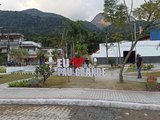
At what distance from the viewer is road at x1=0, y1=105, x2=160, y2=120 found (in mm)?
11805

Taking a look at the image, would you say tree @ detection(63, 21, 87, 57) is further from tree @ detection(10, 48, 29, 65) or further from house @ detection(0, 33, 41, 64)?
house @ detection(0, 33, 41, 64)

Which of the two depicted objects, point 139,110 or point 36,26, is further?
point 36,26

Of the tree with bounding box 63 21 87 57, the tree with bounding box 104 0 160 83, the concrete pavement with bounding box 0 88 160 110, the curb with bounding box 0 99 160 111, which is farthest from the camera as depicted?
the tree with bounding box 63 21 87 57

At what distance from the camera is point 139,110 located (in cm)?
1357

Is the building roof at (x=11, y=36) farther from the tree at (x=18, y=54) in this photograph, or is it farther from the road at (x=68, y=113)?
the road at (x=68, y=113)

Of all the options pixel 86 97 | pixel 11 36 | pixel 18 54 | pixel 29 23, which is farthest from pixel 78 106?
pixel 29 23

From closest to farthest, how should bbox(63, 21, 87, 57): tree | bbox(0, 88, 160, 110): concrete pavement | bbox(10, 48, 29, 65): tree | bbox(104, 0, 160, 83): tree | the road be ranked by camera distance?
the road < bbox(0, 88, 160, 110): concrete pavement < bbox(104, 0, 160, 83): tree < bbox(63, 21, 87, 57): tree < bbox(10, 48, 29, 65): tree

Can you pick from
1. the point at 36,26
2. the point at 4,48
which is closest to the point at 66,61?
the point at 4,48

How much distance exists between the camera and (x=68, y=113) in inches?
494

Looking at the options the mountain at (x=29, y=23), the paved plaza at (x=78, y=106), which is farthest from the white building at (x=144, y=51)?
the mountain at (x=29, y=23)

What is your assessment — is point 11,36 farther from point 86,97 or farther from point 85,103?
point 85,103

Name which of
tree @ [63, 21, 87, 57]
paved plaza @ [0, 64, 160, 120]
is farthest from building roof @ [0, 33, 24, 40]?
paved plaza @ [0, 64, 160, 120]

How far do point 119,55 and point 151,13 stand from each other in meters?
52.3

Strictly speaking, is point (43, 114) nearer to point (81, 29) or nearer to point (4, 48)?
point (81, 29)
